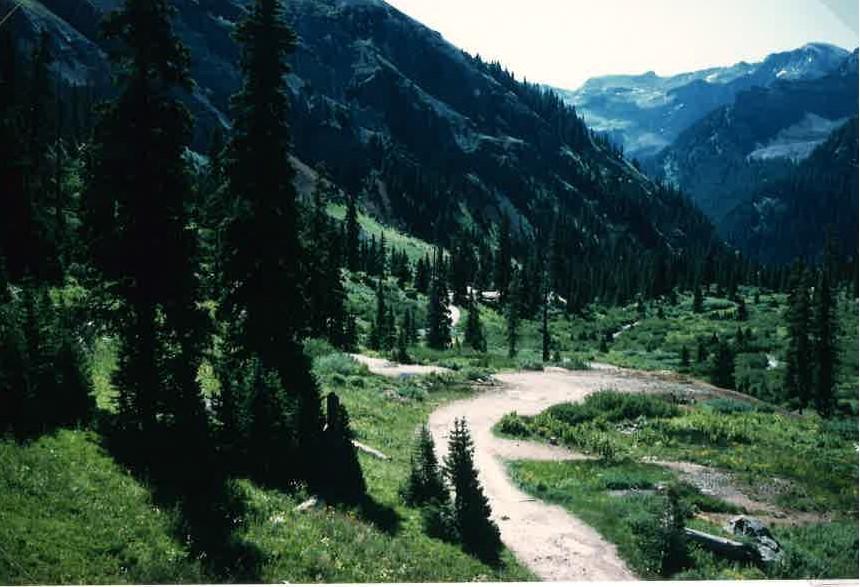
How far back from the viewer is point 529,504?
55.6 ft

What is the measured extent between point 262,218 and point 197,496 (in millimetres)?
7781

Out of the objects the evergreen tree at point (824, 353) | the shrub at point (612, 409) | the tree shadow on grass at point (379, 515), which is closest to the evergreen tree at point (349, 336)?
the shrub at point (612, 409)

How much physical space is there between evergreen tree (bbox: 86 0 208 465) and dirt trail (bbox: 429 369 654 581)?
25.5 ft

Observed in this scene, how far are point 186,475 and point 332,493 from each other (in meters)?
3.44

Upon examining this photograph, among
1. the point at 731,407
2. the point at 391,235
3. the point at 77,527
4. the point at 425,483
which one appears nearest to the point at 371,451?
the point at 425,483

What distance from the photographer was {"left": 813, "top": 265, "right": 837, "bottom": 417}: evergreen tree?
4094 centimetres

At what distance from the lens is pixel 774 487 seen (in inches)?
751

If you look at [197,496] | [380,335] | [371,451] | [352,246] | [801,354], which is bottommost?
[371,451]

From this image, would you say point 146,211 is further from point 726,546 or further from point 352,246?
point 352,246

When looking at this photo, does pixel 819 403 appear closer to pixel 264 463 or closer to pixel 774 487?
pixel 774 487

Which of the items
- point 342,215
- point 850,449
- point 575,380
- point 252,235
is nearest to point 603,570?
point 252,235

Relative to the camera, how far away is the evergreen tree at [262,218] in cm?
1706

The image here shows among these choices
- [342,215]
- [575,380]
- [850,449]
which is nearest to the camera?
[850,449]

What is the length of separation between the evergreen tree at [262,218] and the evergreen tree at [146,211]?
278 centimetres
